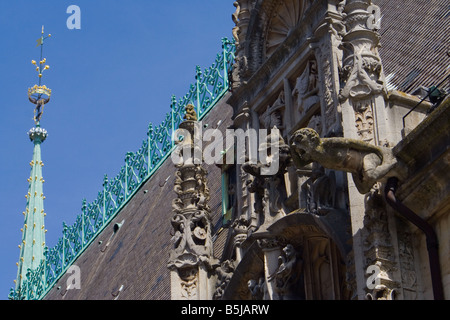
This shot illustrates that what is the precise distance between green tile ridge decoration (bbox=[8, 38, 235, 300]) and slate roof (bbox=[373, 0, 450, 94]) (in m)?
10.9

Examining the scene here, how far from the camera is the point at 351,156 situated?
17.9 meters

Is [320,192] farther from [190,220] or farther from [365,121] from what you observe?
[190,220]

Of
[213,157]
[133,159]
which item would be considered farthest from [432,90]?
[133,159]

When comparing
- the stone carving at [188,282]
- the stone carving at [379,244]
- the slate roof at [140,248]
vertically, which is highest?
the slate roof at [140,248]

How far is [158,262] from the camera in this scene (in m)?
31.0

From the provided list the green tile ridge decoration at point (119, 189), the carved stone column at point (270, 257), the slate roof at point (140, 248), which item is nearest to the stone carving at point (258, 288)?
the carved stone column at point (270, 257)

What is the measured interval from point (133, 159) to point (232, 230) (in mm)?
17689

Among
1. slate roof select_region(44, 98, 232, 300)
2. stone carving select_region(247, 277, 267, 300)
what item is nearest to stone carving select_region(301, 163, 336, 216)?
stone carving select_region(247, 277, 267, 300)

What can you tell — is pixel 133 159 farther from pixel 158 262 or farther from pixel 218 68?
pixel 158 262

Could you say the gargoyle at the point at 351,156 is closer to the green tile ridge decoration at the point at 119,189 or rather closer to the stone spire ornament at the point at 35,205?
the green tile ridge decoration at the point at 119,189

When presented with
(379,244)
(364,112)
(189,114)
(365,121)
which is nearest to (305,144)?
(365,121)

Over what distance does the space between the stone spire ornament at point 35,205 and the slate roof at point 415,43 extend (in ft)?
70.4

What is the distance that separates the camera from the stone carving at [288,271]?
1997 cm

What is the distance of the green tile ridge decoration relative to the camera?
36.4m
